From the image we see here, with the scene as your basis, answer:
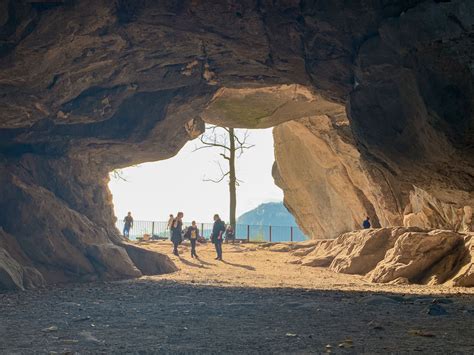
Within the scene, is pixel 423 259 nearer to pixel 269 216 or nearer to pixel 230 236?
pixel 230 236

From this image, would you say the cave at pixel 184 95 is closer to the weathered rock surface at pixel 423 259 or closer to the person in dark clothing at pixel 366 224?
the weathered rock surface at pixel 423 259

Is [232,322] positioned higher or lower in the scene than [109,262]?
lower

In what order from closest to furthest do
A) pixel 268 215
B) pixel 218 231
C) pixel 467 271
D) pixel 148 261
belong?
pixel 467 271 < pixel 148 261 < pixel 218 231 < pixel 268 215

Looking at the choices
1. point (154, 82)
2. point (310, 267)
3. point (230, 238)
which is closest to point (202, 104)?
point (154, 82)

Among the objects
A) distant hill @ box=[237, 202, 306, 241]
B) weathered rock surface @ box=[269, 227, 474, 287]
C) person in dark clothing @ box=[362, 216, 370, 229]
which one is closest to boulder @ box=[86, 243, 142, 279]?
weathered rock surface @ box=[269, 227, 474, 287]

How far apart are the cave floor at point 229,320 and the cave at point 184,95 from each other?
2.51 meters

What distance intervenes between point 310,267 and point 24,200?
990cm

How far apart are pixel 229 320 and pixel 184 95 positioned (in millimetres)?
8442

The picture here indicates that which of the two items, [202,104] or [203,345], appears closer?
[203,345]

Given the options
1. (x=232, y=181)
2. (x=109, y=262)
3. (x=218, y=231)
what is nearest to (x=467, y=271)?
(x=109, y=262)

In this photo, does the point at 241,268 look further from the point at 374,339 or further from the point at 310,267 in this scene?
the point at 374,339

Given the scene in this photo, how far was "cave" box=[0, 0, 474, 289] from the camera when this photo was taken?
966cm

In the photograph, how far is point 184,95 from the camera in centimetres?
1485

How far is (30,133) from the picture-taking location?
1449 centimetres
